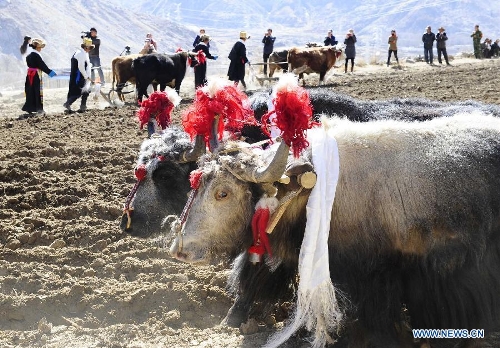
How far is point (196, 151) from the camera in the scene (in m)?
4.63

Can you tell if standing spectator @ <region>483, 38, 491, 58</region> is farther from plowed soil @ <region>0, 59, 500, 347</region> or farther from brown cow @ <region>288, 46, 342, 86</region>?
plowed soil @ <region>0, 59, 500, 347</region>

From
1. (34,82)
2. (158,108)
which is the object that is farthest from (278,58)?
(158,108)

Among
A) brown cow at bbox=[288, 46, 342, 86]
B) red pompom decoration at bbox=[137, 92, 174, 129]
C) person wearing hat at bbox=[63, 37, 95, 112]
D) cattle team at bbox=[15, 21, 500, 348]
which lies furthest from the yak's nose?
brown cow at bbox=[288, 46, 342, 86]

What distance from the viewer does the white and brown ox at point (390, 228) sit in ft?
11.8

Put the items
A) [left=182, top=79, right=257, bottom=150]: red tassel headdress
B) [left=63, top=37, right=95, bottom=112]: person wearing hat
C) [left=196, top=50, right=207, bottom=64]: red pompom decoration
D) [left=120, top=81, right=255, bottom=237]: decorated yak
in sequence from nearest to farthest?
1. [left=182, top=79, right=257, bottom=150]: red tassel headdress
2. [left=120, top=81, right=255, bottom=237]: decorated yak
3. [left=63, top=37, right=95, bottom=112]: person wearing hat
4. [left=196, top=50, right=207, bottom=64]: red pompom decoration

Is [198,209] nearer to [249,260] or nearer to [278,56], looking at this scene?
[249,260]

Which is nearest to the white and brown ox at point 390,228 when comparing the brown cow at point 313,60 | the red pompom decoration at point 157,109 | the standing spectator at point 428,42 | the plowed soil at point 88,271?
the plowed soil at point 88,271

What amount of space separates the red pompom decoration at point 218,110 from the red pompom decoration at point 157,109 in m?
1.45

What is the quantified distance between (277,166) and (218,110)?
27.6 inches

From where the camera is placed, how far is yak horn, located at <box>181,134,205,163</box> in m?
4.55

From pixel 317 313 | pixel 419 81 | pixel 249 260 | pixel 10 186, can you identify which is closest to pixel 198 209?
pixel 249 260

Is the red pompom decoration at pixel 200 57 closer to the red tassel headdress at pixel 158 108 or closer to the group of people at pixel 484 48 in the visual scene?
the red tassel headdress at pixel 158 108

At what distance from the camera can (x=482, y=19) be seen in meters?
177

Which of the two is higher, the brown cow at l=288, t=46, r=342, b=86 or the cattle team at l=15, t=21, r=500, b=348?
the brown cow at l=288, t=46, r=342, b=86
